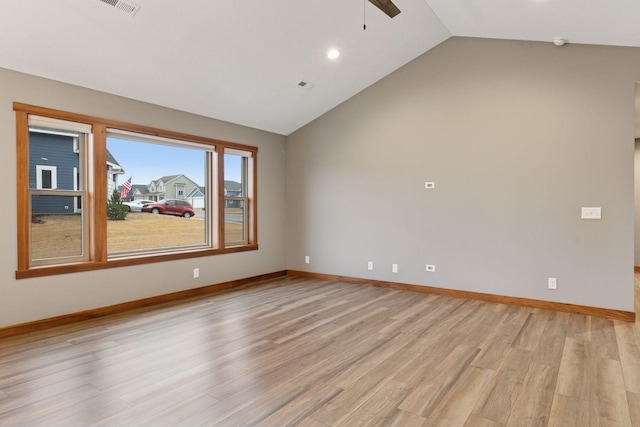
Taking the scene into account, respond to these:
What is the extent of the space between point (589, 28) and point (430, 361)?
146 inches

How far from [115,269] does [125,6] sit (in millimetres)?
2771

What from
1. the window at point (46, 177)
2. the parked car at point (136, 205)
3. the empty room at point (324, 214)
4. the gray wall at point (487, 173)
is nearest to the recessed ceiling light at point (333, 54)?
the empty room at point (324, 214)

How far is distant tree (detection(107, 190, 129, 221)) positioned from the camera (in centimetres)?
449

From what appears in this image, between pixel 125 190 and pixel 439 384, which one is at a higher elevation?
pixel 125 190

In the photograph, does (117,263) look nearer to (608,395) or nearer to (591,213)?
(608,395)

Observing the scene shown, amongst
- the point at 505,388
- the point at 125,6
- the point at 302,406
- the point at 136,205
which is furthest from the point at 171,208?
the point at 505,388

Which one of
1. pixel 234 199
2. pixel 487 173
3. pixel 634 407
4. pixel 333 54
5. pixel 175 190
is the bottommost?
pixel 634 407

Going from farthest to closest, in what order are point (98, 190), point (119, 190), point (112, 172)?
point (119, 190) < point (112, 172) < point (98, 190)

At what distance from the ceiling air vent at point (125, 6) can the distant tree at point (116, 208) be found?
216 cm

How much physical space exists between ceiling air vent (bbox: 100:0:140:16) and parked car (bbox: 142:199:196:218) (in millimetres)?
2444

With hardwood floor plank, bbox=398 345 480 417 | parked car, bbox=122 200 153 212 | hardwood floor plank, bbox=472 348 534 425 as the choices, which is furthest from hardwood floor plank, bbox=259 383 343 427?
parked car, bbox=122 200 153 212

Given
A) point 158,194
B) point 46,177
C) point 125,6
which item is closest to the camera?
point 125,6

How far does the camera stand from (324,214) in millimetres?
6301

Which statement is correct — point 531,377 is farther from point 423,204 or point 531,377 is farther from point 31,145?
point 31,145
